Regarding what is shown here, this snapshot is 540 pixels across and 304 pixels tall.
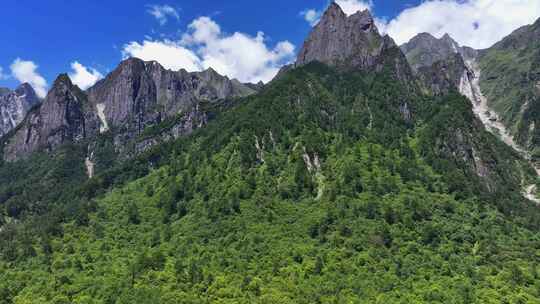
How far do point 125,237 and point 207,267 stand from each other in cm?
4495

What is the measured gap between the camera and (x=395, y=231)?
554ft

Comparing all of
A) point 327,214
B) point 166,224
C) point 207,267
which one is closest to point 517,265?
point 327,214

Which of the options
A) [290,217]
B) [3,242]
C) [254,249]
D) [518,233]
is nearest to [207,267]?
[254,249]

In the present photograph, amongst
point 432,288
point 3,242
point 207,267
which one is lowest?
point 432,288

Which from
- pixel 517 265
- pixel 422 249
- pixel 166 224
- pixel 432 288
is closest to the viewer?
pixel 432 288

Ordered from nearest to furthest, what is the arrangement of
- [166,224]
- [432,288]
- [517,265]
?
[432,288], [517,265], [166,224]

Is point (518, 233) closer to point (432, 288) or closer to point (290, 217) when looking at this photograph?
point (432, 288)

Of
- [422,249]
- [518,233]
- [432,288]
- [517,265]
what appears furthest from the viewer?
[518,233]

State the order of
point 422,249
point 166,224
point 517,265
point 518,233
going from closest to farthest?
point 517,265 < point 422,249 < point 518,233 < point 166,224

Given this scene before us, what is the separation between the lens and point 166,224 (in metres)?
191

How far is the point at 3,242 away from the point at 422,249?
5818 inches

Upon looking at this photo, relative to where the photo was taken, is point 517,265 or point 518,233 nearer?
point 517,265

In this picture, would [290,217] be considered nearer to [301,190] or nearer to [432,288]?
[301,190]

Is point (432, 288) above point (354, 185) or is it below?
below
